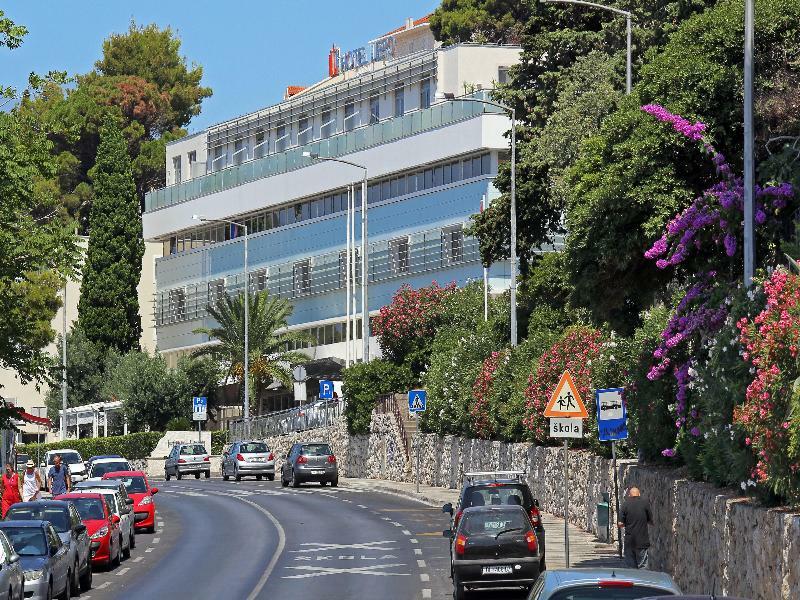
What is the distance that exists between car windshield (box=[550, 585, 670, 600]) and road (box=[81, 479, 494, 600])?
1388 cm

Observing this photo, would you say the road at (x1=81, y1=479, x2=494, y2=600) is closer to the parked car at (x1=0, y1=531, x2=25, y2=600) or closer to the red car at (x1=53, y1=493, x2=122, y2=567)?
the red car at (x1=53, y1=493, x2=122, y2=567)

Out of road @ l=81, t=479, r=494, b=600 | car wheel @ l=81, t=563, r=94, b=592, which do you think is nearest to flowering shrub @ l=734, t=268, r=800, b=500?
road @ l=81, t=479, r=494, b=600

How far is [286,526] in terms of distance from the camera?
143ft

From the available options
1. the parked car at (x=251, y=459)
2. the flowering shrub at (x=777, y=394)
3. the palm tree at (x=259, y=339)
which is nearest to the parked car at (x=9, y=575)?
the flowering shrub at (x=777, y=394)

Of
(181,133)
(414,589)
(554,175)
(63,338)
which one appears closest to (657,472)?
(414,589)

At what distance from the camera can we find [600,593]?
12688 millimetres

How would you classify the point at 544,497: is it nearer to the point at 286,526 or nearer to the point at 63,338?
the point at 286,526

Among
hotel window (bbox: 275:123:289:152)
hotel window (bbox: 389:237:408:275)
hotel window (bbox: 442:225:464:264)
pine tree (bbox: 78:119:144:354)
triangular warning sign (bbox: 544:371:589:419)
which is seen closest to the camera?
triangular warning sign (bbox: 544:371:589:419)

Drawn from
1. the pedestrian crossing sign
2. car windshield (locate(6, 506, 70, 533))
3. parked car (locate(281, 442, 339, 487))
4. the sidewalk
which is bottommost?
the sidewalk

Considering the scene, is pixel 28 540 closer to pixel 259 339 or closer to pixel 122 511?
pixel 122 511

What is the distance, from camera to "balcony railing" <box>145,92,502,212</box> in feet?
253

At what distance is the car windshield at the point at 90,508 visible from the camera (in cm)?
3321

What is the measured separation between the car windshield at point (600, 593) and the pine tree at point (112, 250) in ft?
283

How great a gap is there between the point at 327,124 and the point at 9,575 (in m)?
67.6
